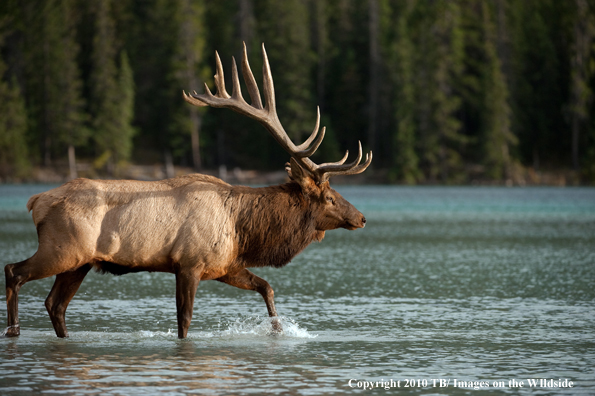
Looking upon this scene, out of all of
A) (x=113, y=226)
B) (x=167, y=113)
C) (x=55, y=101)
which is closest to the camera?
(x=113, y=226)

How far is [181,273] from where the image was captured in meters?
8.98

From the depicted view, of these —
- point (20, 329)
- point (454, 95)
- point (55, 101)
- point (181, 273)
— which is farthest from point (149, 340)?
point (454, 95)

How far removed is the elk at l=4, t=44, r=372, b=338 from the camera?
8820 mm

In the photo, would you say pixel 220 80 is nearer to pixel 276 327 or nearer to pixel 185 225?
pixel 185 225

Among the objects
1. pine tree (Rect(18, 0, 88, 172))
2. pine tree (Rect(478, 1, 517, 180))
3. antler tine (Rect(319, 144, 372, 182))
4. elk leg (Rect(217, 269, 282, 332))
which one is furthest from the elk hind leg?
pine tree (Rect(478, 1, 517, 180))

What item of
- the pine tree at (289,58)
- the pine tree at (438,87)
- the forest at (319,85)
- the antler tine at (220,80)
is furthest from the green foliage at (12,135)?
the antler tine at (220,80)

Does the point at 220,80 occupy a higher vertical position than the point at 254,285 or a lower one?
higher

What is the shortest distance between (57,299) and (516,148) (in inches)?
2830

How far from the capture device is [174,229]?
904 centimetres

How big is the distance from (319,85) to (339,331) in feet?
253

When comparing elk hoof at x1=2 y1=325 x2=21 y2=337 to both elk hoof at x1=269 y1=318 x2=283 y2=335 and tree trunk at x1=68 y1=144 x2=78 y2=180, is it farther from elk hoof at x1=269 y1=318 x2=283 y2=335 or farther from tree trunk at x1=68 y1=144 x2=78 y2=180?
tree trunk at x1=68 y1=144 x2=78 y2=180

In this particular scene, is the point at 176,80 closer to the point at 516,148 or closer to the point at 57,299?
the point at 516,148

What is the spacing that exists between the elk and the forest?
6154cm

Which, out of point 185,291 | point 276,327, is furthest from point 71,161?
point 185,291
